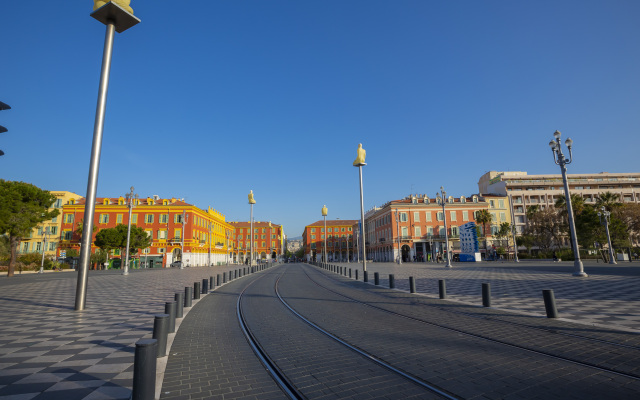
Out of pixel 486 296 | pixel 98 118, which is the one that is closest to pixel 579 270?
pixel 486 296

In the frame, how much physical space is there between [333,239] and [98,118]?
10617 centimetres

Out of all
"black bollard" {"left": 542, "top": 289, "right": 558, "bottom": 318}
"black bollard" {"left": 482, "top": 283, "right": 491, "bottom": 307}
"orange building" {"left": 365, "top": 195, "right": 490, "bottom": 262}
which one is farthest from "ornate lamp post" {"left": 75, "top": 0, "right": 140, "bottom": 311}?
"orange building" {"left": 365, "top": 195, "right": 490, "bottom": 262}

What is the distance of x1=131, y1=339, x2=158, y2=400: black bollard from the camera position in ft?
10.5

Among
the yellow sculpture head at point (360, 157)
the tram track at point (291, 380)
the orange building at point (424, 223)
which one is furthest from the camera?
the orange building at point (424, 223)

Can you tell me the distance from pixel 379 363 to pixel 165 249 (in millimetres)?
58794

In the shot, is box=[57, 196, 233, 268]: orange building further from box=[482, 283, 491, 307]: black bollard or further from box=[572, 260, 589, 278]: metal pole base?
box=[482, 283, 491, 307]: black bollard

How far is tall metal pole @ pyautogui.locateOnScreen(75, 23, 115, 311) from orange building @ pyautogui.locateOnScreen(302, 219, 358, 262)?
99089 mm

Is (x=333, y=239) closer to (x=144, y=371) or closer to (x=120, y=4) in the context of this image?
(x=120, y=4)

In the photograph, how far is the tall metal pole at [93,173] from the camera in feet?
30.8

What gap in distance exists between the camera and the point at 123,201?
5841cm

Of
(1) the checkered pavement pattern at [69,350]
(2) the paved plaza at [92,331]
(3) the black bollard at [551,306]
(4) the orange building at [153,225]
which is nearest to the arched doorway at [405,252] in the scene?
(4) the orange building at [153,225]

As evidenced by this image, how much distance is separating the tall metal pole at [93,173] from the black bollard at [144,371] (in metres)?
7.67

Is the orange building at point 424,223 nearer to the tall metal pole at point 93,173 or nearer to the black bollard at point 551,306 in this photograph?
the black bollard at point 551,306

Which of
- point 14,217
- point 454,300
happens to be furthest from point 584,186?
point 14,217
